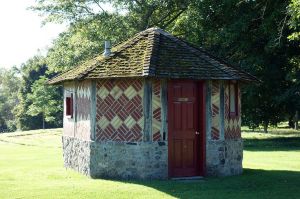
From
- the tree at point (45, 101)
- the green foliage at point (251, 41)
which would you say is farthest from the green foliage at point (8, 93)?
the green foliage at point (251, 41)

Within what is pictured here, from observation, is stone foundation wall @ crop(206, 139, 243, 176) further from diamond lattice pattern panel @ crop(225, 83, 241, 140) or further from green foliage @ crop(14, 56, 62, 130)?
green foliage @ crop(14, 56, 62, 130)

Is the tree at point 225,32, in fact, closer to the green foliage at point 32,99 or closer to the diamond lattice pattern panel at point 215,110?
the diamond lattice pattern panel at point 215,110

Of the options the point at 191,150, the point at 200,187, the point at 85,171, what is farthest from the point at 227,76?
the point at 85,171

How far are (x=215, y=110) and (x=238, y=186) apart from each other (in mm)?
2865

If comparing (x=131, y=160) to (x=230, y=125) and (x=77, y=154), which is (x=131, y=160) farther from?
(x=230, y=125)

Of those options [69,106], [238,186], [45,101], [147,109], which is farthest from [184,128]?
[45,101]

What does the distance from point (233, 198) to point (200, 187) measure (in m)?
1.77

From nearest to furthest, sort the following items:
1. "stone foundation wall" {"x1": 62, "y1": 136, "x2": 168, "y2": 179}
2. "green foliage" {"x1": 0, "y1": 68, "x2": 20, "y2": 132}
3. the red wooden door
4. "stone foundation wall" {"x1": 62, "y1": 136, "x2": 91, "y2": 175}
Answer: "stone foundation wall" {"x1": 62, "y1": 136, "x2": 168, "y2": 179} < the red wooden door < "stone foundation wall" {"x1": 62, "y1": 136, "x2": 91, "y2": 175} < "green foliage" {"x1": 0, "y1": 68, "x2": 20, "y2": 132}

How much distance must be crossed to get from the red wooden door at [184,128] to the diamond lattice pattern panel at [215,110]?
476mm

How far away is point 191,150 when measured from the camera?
1511 cm

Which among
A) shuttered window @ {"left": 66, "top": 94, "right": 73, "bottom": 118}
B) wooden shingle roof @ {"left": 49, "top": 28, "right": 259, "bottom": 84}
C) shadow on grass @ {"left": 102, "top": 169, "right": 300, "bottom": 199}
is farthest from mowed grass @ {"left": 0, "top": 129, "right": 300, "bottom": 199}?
wooden shingle roof @ {"left": 49, "top": 28, "right": 259, "bottom": 84}

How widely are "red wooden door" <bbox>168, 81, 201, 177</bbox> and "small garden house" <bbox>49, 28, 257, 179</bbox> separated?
0.03 metres

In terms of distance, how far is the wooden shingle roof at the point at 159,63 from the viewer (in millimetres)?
14398

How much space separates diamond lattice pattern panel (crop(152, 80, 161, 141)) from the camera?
1458 cm
